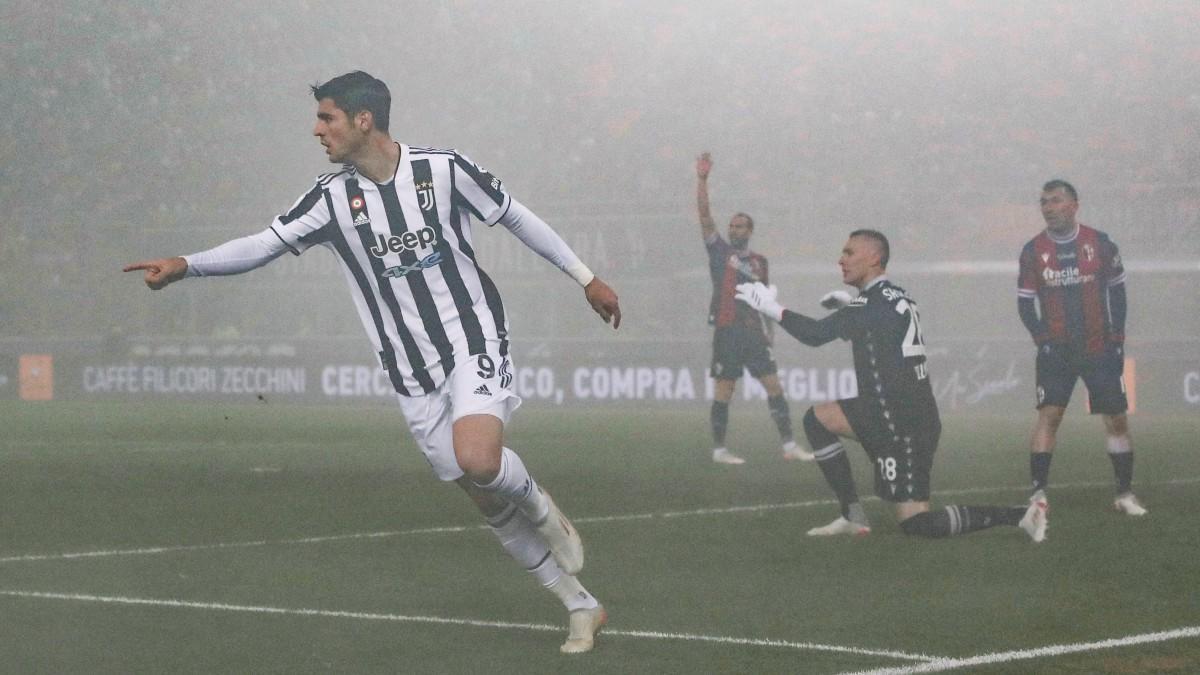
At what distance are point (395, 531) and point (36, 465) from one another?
21.2 ft

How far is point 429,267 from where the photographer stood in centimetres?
595

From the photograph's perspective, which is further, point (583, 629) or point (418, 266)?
point (418, 266)

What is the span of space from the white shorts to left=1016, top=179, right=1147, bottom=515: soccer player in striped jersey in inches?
190

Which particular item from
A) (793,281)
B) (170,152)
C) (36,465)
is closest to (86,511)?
(36,465)

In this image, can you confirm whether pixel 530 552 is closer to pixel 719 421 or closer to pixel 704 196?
A: pixel 704 196

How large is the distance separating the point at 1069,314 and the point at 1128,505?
1.16 meters

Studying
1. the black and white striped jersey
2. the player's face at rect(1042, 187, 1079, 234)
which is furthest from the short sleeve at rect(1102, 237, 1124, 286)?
the black and white striped jersey

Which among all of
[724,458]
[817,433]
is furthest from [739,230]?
[817,433]

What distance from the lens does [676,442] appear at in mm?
17812

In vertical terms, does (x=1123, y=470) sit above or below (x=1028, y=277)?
below

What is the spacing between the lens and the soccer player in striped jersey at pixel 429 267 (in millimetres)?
5887

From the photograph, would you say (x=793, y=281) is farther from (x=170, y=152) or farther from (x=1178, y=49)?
(x=170, y=152)

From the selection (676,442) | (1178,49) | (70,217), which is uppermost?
(1178,49)

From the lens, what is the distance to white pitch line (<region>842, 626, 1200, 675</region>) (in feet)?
17.4
